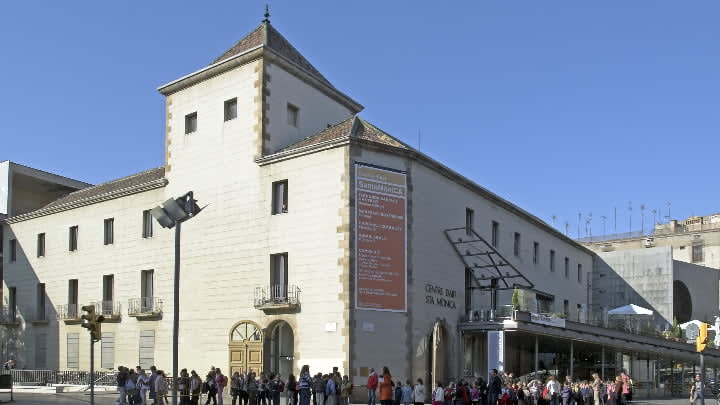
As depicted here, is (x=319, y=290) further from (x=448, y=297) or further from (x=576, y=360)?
(x=576, y=360)

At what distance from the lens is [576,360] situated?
145 ft

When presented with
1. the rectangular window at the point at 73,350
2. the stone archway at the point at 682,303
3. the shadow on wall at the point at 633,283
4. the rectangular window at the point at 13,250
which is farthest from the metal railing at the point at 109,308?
the stone archway at the point at 682,303

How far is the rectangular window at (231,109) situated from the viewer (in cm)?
3544

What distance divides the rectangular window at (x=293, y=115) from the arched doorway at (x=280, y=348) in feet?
30.8

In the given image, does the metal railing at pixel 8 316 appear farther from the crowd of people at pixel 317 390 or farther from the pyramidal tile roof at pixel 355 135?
the pyramidal tile roof at pixel 355 135

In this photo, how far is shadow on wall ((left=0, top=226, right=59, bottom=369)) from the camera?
43.2 m

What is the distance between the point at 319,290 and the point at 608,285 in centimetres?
3871

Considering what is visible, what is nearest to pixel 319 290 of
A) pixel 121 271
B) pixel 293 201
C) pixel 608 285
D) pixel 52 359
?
pixel 293 201

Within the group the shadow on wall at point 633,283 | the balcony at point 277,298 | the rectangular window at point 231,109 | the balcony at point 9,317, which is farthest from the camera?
the shadow on wall at point 633,283

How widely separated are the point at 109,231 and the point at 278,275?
13086mm

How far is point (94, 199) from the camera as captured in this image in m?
41.9

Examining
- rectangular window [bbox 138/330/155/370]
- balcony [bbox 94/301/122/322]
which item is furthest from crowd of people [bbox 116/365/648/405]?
balcony [bbox 94/301/122/322]

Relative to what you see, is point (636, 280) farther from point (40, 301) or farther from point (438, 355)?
point (40, 301)

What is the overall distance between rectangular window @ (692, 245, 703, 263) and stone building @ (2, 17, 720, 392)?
38204 millimetres
